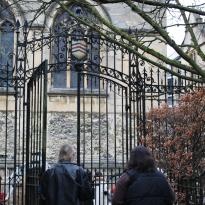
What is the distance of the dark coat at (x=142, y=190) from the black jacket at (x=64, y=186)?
150cm

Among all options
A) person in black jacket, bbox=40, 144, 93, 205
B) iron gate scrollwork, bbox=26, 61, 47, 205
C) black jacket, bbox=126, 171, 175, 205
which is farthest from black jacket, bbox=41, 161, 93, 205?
black jacket, bbox=126, 171, 175, 205

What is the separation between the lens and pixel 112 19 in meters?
21.6

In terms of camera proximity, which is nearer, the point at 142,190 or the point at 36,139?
the point at 142,190

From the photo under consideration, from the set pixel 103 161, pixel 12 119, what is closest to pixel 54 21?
pixel 12 119

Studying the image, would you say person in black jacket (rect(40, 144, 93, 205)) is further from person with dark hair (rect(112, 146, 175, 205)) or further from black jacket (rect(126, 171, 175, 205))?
black jacket (rect(126, 171, 175, 205))

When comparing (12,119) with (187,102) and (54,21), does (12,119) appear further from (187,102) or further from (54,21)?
(187,102)

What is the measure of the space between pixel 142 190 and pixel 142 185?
0.05m

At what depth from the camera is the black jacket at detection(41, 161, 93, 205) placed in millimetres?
6641

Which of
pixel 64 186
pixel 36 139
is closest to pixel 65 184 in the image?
pixel 64 186

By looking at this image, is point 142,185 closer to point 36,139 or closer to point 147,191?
point 147,191

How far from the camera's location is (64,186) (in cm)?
666

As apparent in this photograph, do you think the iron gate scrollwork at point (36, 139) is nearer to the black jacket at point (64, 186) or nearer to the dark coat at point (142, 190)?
the black jacket at point (64, 186)

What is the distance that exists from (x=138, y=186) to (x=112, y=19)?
1693 cm

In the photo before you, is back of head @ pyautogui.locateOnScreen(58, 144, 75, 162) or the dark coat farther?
back of head @ pyautogui.locateOnScreen(58, 144, 75, 162)
